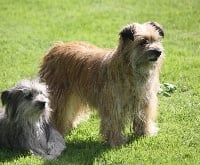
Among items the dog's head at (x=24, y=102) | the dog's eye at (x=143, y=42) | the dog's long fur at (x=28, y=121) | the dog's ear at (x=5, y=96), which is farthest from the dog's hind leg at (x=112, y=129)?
the dog's ear at (x=5, y=96)

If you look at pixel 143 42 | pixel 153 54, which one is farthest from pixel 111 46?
pixel 153 54

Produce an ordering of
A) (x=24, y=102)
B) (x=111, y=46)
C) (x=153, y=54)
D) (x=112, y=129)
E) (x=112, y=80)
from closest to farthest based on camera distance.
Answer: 1. (x=153, y=54)
2. (x=24, y=102)
3. (x=112, y=80)
4. (x=112, y=129)
5. (x=111, y=46)

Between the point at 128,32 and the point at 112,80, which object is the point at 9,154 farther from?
the point at 128,32

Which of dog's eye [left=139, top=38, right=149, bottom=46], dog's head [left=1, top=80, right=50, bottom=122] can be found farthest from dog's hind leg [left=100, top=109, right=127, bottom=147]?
dog's eye [left=139, top=38, right=149, bottom=46]

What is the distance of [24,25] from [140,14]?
3.17 m

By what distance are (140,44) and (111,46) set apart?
5.70m

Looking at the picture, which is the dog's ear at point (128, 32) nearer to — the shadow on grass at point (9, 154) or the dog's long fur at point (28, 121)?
the dog's long fur at point (28, 121)

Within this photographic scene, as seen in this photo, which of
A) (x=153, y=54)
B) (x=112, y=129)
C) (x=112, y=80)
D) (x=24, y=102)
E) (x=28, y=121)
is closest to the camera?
(x=153, y=54)

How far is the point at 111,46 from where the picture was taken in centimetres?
1327

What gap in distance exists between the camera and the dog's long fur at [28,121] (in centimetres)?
755

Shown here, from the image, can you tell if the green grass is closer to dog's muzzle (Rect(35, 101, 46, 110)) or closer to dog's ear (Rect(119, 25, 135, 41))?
dog's muzzle (Rect(35, 101, 46, 110))

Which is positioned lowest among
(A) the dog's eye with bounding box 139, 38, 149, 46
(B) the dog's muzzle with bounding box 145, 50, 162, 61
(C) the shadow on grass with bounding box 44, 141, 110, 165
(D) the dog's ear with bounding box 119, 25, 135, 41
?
(C) the shadow on grass with bounding box 44, 141, 110, 165

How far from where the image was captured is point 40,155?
303 inches

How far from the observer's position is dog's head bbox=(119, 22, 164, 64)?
7488 millimetres
